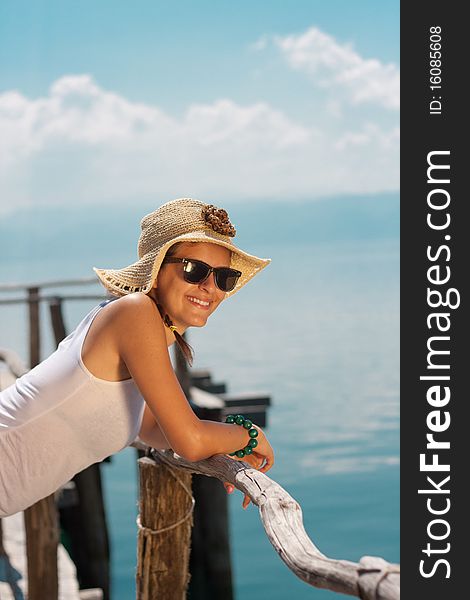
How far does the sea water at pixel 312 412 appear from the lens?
1936 cm

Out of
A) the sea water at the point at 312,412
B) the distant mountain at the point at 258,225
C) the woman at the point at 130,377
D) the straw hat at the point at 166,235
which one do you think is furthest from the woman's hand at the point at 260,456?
the distant mountain at the point at 258,225

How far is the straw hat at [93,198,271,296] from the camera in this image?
9.72 ft

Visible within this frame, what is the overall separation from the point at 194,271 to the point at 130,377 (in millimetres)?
307

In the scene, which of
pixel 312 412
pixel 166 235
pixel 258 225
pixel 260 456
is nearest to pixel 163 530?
pixel 260 456

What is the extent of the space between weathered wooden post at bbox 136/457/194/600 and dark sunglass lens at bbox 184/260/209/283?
0.68 metres

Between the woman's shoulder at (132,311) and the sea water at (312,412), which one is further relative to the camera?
the sea water at (312,412)

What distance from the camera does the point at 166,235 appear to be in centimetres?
300

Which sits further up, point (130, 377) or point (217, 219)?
point (217, 219)

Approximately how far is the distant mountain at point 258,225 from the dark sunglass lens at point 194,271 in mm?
93702

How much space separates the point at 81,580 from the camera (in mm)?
10289

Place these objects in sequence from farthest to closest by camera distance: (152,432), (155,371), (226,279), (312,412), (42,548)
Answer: (312,412) < (42,548) < (152,432) < (226,279) < (155,371)

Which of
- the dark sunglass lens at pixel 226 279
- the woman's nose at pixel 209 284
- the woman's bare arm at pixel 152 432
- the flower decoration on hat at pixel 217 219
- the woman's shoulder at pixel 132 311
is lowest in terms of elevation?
the woman's bare arm at pixel 152 432

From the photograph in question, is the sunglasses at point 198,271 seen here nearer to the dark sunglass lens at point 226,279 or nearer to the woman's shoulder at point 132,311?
the dark sunglass lens at point 226,279

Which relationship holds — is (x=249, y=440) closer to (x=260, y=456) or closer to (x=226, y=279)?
(x=260, y=456)
